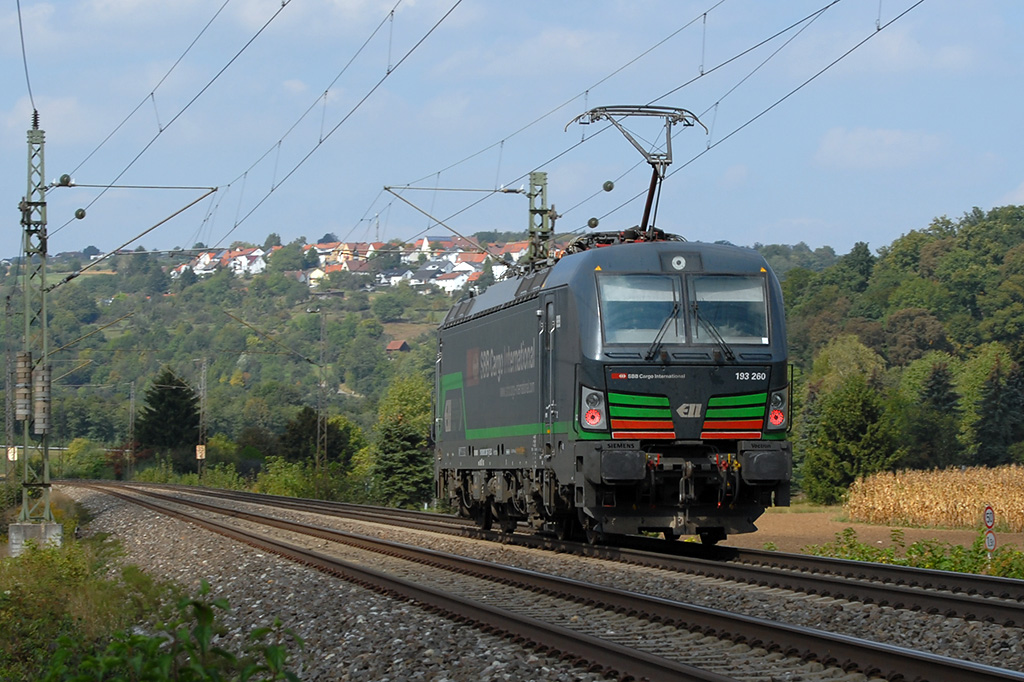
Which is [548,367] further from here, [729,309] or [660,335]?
[729,309]

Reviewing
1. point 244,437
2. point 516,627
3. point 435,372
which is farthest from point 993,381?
point 516,627

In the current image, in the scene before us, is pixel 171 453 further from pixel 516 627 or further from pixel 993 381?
pixel 516 627

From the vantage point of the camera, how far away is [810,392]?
10494cm

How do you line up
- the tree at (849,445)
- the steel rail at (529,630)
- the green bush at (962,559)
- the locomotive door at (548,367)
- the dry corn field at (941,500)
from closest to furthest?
1. the steel rail at (529,630)
2. the green bush at (962,559)
3. the locomotive door at (548,367)
4. the dry corn field at (941,500)
5. the tree at (849,445)

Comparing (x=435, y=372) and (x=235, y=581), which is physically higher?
(x=435, y=372)

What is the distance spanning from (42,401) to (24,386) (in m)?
1.01

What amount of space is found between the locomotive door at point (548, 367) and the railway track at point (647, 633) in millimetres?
2320

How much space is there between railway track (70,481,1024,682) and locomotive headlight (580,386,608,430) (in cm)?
218

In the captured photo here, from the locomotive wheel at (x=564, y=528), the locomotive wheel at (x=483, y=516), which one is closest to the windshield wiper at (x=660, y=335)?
the locomotive wheel at (x=564, y=528)

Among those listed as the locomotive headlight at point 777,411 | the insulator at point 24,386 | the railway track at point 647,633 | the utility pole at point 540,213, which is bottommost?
the railway track at point 647,633

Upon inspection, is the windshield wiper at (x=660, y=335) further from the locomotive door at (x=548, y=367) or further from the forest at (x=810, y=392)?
the forest at (x=810, y=392)

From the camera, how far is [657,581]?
14070mm

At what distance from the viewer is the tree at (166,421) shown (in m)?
93.9

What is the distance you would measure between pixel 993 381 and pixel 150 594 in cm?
7949
